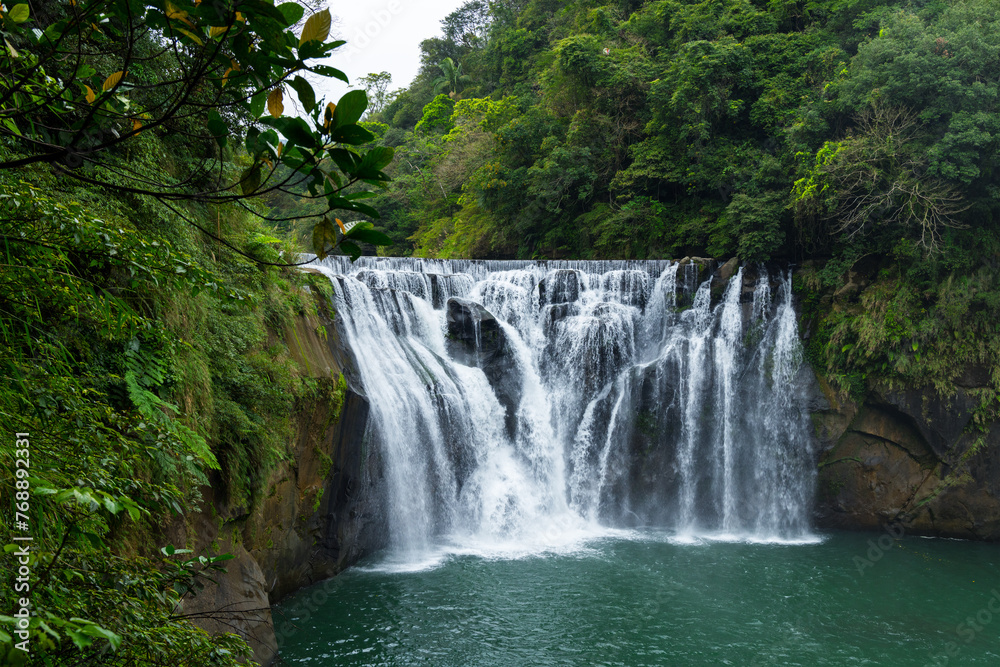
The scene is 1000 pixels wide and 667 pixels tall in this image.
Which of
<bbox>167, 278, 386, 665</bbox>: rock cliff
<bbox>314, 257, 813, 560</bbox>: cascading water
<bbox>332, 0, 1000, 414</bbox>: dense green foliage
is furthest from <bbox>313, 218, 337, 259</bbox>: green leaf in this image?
<bbox>332, 0, 1000, 414</bbox>: dense green foliage

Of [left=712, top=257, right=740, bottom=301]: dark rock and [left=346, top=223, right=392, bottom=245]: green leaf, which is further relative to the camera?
[left=712, top=257, right=740, bottom=301]: dark rock

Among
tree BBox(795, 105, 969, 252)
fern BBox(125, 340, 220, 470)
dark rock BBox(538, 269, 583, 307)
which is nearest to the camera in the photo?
fern BBox(125, 340, 220, 470)

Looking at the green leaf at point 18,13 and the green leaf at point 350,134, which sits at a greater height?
the green leaf at point 18,13

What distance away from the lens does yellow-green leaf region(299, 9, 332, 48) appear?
134 centimetres

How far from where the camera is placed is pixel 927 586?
31.6 ft

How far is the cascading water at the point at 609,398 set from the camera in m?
11.8

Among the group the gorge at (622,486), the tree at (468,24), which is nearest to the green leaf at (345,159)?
the gorge at (622,486)

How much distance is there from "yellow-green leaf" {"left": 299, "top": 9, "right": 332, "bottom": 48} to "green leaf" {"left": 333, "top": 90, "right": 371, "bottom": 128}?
14cm

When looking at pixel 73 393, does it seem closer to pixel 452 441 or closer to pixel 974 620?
pixel 452 441

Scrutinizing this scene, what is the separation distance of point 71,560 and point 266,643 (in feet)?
15.7

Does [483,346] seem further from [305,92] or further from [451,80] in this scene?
[451,80]

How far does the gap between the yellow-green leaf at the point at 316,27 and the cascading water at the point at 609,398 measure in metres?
10.0

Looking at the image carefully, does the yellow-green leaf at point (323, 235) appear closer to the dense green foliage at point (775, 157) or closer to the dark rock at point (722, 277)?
the dense green foliage at point (775, 157)

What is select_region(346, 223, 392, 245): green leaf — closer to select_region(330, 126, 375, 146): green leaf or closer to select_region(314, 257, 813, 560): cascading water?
select_region(330, 126, 375, 146): green leaf
